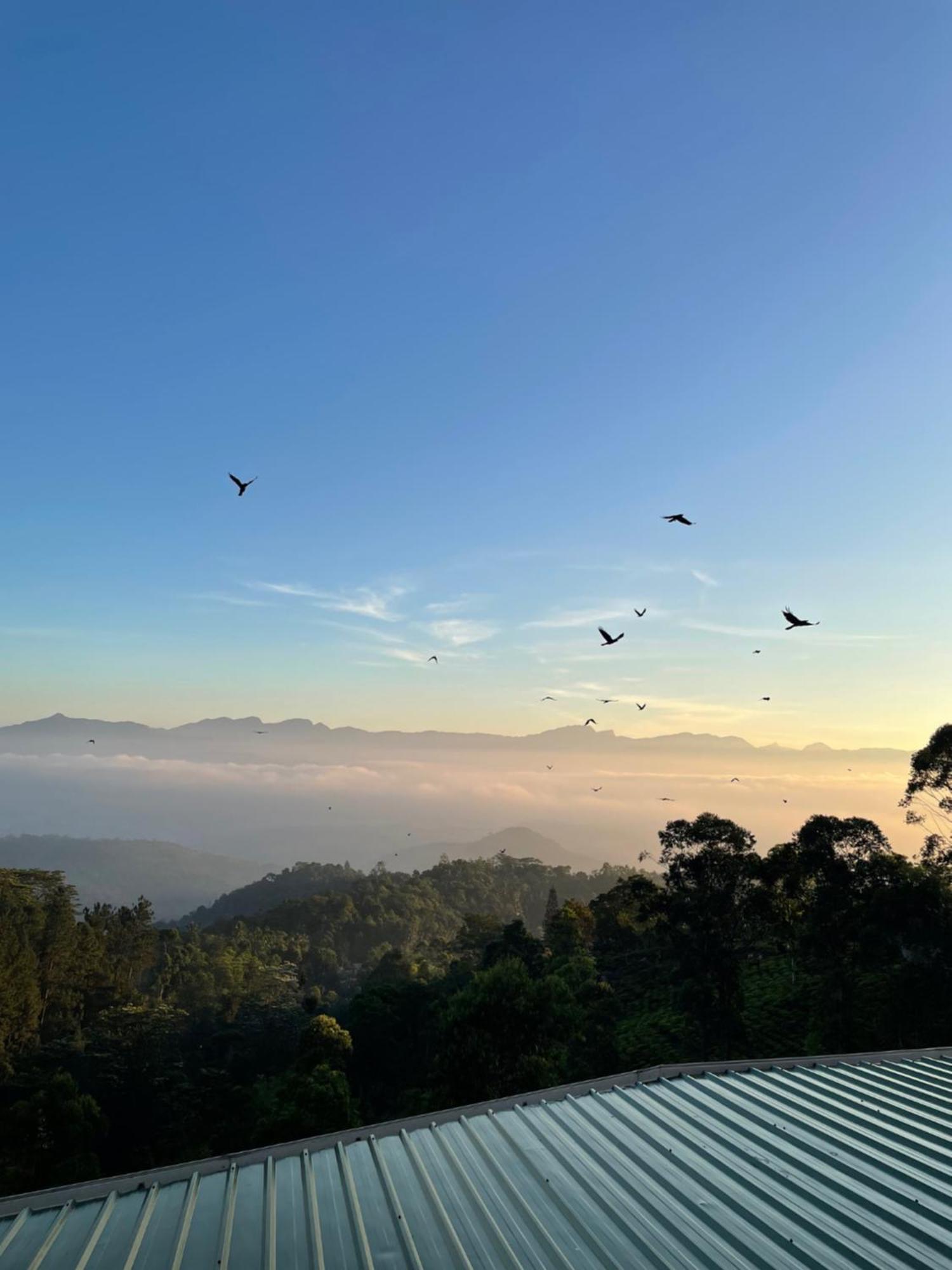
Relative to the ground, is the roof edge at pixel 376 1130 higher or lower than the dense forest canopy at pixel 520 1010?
higher

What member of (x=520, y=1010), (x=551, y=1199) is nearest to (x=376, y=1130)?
(x=551, y=1199)

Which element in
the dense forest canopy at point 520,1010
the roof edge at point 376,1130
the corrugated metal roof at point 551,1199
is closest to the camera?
the corrugated metal roof at point 551,1199

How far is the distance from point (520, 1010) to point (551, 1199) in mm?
28107

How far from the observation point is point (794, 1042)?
37.1 meters

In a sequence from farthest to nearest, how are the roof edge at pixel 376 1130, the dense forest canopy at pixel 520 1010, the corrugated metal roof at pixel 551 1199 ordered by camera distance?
the dense forest canopy at pixel 520 1010 < the roof edge at pixel 376 1130 < the corrugated metal roof at pixel 551 1199

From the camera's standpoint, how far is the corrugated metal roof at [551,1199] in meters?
8.76

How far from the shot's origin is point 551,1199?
10.2 m

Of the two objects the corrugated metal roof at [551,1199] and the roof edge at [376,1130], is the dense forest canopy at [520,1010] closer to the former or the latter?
the roof edge at [376,1130]

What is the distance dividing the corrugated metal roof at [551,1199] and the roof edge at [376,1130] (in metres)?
0.05

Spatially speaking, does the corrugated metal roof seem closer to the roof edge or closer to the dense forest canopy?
the roof edge

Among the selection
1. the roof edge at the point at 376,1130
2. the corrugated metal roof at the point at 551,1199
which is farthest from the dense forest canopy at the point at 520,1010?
the corrugated metal roof at the point at 551,1199

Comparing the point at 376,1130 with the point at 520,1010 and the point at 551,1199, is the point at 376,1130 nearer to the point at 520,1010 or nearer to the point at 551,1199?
the point at 551,1199

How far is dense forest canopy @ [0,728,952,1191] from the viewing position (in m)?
32.4

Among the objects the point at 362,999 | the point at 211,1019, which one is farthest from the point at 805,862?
the point at 211,1019
